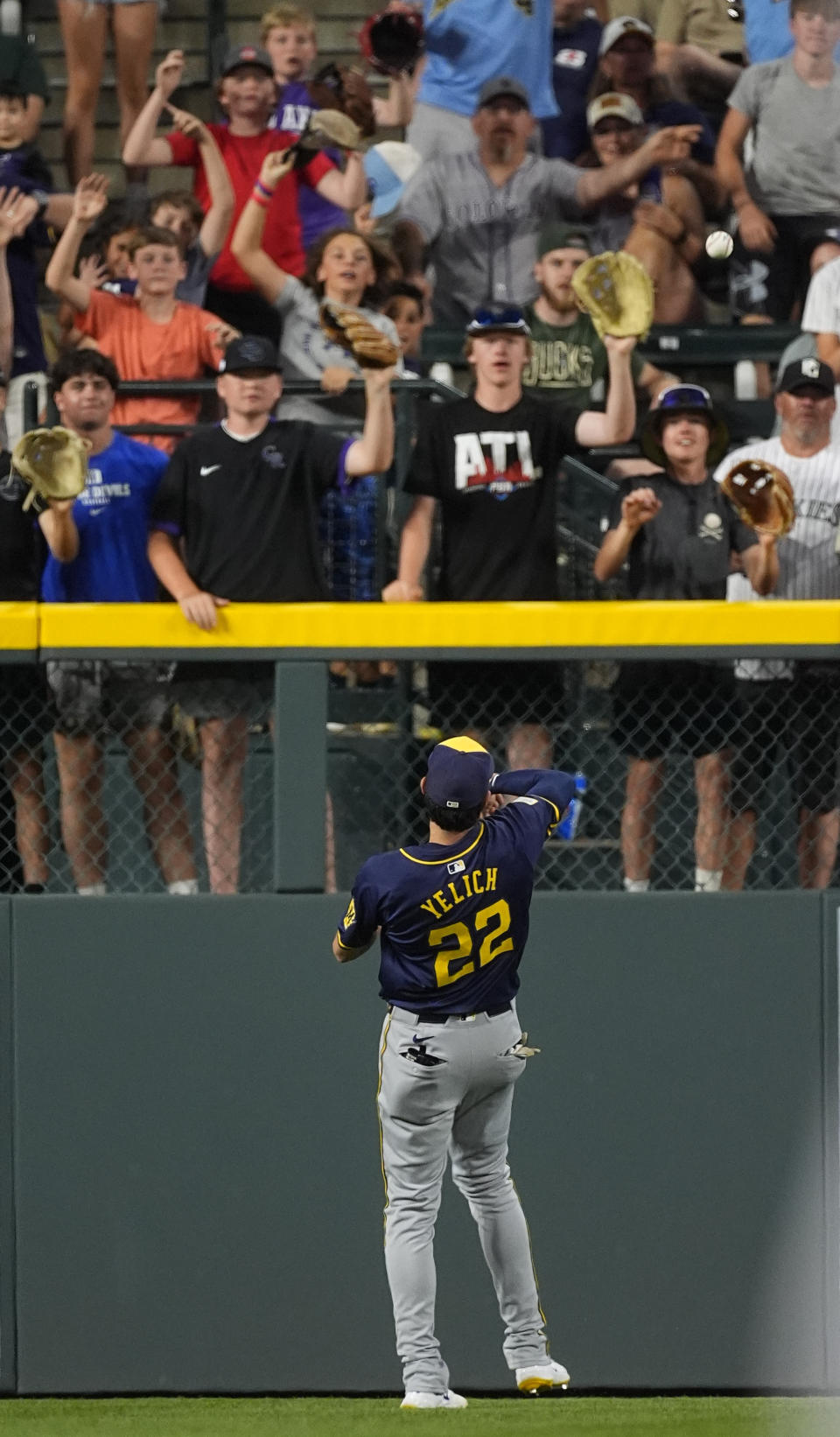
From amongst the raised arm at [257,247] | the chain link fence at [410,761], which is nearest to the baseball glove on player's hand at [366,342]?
the chain link fence at [410,761]

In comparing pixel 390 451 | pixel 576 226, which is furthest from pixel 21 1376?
pixel 576 226

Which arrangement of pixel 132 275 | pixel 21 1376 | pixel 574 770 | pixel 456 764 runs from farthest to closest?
pixel 132 275 < pixel 574 770 < pixel 21 1376 < pixel 456 764

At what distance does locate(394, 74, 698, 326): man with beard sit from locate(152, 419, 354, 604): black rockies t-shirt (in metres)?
2.79

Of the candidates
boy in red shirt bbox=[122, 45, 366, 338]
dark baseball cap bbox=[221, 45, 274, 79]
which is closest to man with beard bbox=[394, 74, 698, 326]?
boy in red shirt bbox=[122, 45, 366, 338]

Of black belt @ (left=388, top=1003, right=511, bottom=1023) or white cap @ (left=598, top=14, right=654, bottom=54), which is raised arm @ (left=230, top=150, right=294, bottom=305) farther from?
black belt @ (left=388, top=1003, right=511, bottom=1023)

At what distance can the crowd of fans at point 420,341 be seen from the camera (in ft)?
20.1

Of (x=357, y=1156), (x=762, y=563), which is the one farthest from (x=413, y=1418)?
(x=762, y=563)

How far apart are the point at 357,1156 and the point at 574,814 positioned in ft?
4.12

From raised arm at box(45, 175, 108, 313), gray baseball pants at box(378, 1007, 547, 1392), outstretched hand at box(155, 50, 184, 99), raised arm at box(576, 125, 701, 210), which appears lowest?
gray baseball pants at box(378, 1007, 547, 1392)

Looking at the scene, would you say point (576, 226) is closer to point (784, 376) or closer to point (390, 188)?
point (390, 188)

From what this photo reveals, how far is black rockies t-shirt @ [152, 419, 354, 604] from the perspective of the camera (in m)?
6.25

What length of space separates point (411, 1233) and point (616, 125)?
5769 millimetres

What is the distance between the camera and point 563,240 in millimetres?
8125

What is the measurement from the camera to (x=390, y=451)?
20.6 feet
